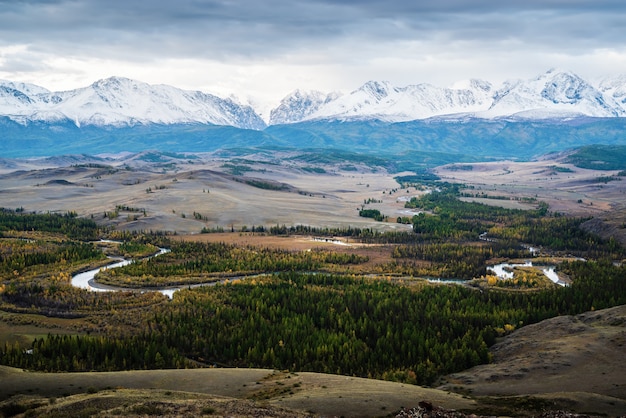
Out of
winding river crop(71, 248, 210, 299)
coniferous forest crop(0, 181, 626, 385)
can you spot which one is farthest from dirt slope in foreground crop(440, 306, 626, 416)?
winding river crop(71, 248, 210, 299)

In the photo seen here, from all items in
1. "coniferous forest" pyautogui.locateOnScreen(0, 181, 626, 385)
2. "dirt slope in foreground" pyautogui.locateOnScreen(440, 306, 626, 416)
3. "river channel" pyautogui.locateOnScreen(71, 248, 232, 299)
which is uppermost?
"dirt slope in foreground" pyautogui.locateOnScreen(440, 306, 626, 416)

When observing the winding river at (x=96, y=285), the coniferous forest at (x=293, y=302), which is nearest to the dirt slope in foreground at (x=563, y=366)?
the coniferous forest at (x=293, y=302)

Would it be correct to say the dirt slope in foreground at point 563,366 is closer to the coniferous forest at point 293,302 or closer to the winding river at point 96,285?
the coniferous forest at point 293,302

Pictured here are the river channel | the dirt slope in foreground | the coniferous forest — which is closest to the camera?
the dirt slope in foreground

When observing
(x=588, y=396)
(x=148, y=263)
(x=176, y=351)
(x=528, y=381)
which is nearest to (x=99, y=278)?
(x=148, y=263)

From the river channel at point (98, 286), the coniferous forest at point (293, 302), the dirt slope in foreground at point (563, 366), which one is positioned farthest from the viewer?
the river channel at point (98, 286)

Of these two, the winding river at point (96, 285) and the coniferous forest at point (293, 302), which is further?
the winding river at point (96, 285)

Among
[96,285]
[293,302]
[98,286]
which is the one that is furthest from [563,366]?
[96,285]

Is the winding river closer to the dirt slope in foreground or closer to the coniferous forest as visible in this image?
the coniferous forest

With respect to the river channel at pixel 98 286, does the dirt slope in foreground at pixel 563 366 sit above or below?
above
